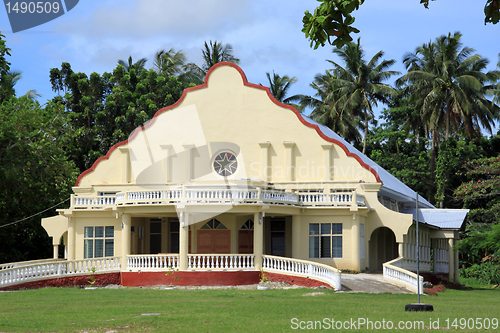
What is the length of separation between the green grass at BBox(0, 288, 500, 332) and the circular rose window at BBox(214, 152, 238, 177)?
413 inches

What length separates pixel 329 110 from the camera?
5728 cm

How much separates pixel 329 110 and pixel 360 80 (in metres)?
4.07

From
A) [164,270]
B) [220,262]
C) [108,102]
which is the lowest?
[164,270]

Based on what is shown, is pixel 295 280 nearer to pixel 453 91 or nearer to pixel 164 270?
pixel 164 270

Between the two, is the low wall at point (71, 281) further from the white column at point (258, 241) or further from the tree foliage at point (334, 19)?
the tree foliage at point (334, 19)

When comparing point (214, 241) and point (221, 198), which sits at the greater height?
point (221, 198)

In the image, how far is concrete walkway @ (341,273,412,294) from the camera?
2408cm

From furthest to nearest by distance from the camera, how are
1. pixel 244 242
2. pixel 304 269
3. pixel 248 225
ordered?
pixel 248 225 → pixel 244 242 → pixel 304 269

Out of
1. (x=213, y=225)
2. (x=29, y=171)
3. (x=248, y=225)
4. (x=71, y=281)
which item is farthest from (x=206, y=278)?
(x=29, y=171)

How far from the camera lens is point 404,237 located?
101ft

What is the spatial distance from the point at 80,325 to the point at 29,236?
31.7 m

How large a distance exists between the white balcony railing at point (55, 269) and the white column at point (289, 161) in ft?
30.8

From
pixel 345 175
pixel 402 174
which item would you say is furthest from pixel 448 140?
pixel 345 175

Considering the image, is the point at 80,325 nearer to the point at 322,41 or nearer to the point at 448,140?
the point at 322,41
